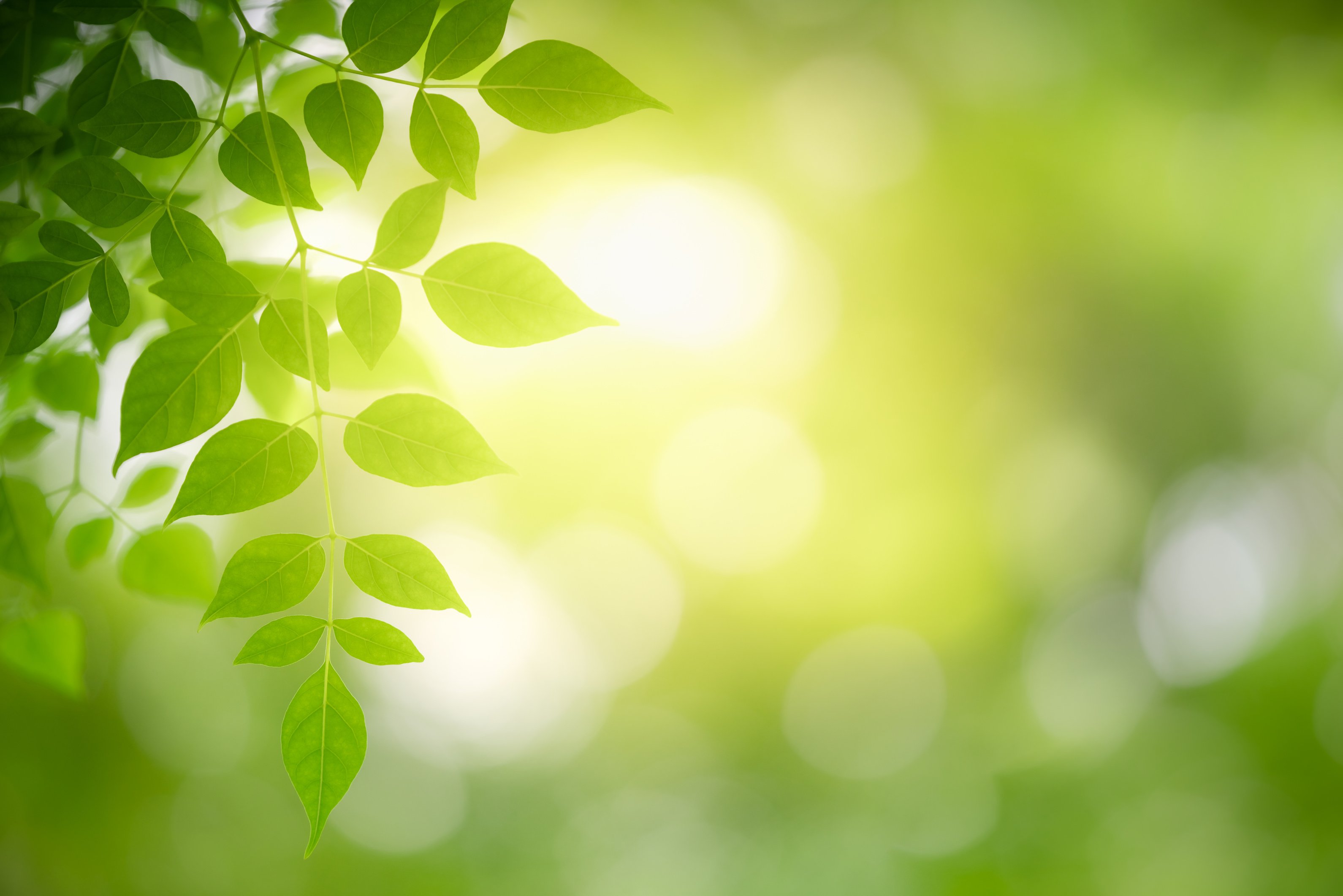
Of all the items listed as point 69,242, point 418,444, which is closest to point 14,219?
point 69,242

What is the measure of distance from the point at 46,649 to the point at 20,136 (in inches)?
8.3

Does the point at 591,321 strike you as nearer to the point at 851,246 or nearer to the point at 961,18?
the point at 851,246

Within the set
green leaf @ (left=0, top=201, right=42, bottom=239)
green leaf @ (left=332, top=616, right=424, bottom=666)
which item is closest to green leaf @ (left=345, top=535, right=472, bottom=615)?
green leaf @ (left=332, top=616, right=424, bottom=666)

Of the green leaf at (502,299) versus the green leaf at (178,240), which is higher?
the green leaf at (502,299)

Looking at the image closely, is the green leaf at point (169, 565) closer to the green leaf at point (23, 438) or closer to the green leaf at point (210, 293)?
the green leaf at point (23, 438)

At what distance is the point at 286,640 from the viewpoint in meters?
0.18

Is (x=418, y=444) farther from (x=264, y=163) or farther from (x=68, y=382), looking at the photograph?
(x=68, y=382)

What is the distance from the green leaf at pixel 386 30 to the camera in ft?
0.53

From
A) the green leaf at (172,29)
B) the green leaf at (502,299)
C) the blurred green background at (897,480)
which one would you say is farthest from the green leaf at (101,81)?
the blurred green background at (897,480)

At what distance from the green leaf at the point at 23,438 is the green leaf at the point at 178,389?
7.3 inches

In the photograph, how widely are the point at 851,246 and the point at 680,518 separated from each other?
473mm

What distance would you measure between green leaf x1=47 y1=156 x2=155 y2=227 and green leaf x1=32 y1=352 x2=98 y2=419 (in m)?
0.12

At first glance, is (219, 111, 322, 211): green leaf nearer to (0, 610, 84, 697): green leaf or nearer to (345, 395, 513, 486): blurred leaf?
(345, 395, 513, 486): blurred leaf

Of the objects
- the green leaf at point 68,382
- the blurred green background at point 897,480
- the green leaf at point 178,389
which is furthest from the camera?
the blurred green background at point 897,480
